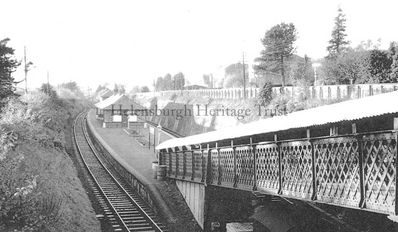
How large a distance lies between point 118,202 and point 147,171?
6.23 metres

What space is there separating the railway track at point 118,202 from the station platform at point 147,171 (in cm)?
87

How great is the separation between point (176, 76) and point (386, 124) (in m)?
117

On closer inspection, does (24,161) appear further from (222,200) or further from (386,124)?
(386,124)

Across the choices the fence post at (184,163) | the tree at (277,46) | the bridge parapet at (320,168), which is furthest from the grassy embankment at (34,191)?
the tree at (277,46)

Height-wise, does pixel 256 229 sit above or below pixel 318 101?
below

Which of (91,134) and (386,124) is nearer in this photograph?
(386,124)

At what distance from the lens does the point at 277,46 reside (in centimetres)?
5753

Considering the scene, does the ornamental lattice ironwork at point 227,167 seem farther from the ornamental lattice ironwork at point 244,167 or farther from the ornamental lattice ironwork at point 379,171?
the ornamental lattice ironwork at point 379,171

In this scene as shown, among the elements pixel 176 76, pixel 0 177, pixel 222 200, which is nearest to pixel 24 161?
pixel 0 177

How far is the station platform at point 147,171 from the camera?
21.1m

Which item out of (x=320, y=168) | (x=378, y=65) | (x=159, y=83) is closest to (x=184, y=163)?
(x=320, y=168)

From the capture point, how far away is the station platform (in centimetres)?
2111

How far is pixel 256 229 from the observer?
17.1 metres

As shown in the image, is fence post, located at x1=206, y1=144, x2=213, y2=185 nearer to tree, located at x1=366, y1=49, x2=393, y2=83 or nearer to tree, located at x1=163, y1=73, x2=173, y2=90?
tree, located at x1=366, y1=49, x2=393, y2=83
